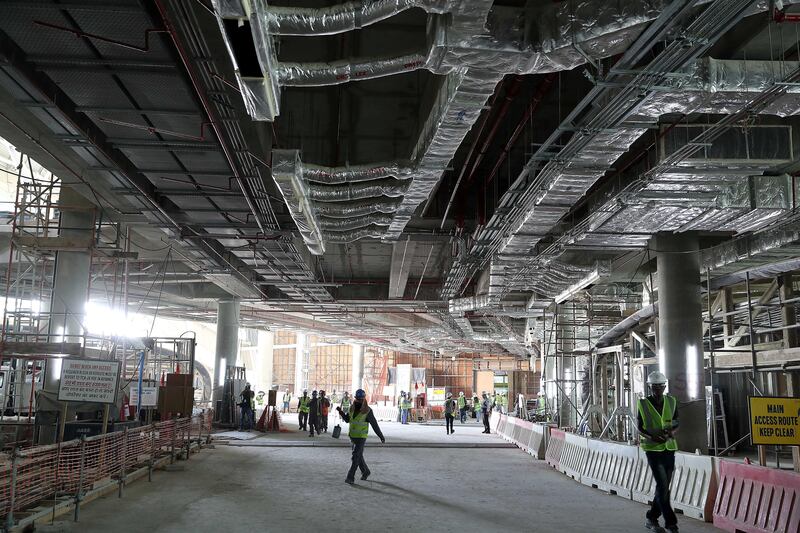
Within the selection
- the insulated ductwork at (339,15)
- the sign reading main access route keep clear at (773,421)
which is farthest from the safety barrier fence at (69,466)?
the sign reading main access route keep clear at (773,421)

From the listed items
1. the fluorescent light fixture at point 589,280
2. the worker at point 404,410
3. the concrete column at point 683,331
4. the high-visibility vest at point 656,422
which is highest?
the fluorescent light fixture at point 589,280

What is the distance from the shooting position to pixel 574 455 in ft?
49.8

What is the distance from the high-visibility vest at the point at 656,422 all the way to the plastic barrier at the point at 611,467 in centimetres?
294

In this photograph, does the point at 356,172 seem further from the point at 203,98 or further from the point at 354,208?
the point at 203,98

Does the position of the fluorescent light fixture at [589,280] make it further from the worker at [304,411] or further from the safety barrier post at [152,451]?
the worker at [304,411]

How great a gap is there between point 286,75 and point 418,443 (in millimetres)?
17808

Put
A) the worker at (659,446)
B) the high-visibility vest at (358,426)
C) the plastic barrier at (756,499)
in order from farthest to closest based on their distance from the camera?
the high-visibility vest at (358,426), the worker at (659,446), the plastic barrier at (756,499)

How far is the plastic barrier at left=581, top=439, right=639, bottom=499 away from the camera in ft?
39.7

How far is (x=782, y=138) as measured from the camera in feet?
32.2

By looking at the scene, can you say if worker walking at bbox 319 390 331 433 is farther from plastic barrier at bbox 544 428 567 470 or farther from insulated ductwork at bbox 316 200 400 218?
insulated ductwork at bbox 316 200 400 218

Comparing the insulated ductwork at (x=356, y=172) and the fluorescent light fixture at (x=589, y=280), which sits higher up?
the insulated ductwork at (x=356, y=172)

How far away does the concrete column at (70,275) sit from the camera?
662 inches

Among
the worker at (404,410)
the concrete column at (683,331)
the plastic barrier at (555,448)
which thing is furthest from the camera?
the worker at (404,410)

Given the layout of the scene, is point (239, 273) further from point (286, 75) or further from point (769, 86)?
point (769, 86)
